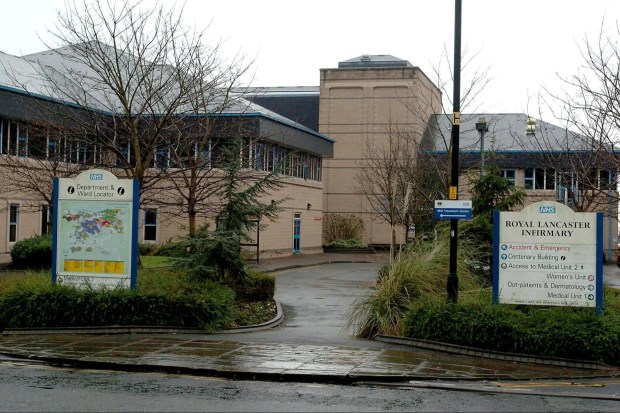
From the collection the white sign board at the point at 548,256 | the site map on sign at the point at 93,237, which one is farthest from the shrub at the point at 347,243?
the white sign board at the point at 548,256

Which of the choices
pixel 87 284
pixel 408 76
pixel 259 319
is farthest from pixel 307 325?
pixel 408 76

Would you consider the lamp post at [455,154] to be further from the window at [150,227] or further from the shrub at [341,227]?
the shrub at [341,227]

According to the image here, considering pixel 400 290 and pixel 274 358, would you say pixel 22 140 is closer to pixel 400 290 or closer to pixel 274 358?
pixel 400 290

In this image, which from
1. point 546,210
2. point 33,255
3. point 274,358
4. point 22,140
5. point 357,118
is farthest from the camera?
point 357,118

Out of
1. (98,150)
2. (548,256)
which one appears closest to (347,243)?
(98,150)

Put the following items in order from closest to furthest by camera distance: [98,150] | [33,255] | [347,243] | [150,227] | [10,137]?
[33,255]
[98,150]
[10,137]
[150,227]
[347,243]

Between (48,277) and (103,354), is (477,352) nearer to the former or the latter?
(103,354)

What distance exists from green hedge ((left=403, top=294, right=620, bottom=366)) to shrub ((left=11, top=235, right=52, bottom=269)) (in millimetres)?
18764

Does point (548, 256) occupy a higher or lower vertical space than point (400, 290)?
higher

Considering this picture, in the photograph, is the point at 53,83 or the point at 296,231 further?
the point at 296,231

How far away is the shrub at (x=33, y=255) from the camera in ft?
94.8

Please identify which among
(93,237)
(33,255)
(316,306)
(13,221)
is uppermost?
(13,221)

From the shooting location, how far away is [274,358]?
1205 centimetres

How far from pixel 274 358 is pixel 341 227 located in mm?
44665
